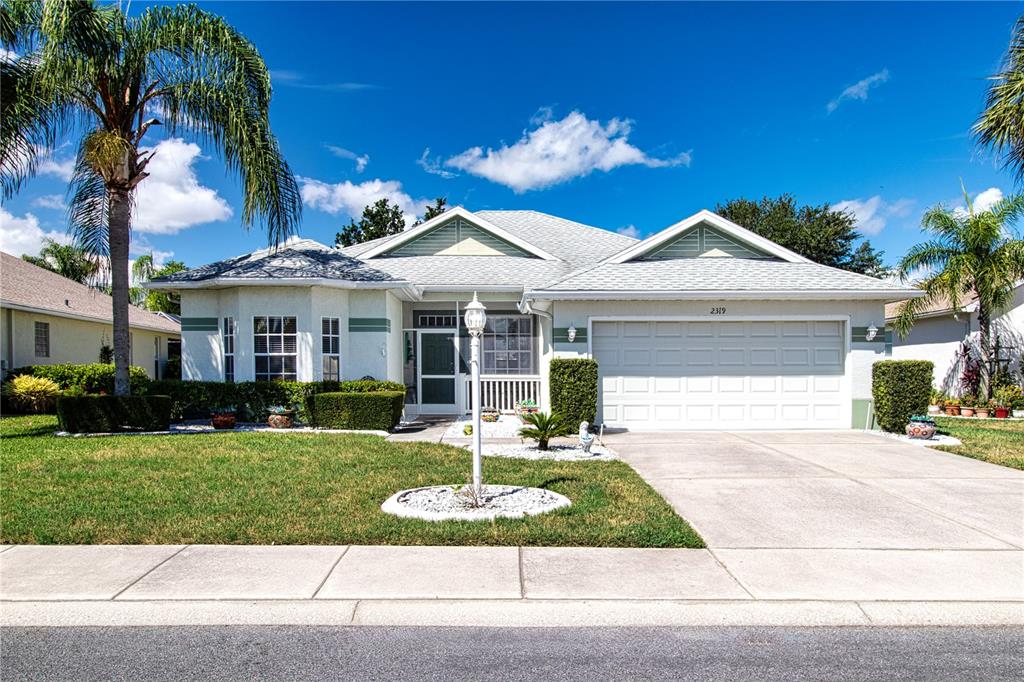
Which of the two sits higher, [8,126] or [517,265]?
[8,126]

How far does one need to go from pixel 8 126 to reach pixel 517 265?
11.5 meters

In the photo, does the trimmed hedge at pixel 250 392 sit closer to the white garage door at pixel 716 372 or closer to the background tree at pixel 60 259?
the white garage door at pixel 716 372

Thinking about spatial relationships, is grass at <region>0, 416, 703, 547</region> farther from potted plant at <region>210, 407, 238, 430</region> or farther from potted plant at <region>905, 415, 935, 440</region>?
potted plant at <region>905, 415, 935, 440</region>

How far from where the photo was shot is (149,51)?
11.5 m

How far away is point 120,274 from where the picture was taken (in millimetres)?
12453

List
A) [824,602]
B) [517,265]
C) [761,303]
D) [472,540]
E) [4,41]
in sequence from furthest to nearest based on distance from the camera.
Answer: [517,265] < [761,303] < [4,41] < [472,540] < [824,602]

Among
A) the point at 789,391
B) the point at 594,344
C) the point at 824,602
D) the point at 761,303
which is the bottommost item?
the point at 824,602

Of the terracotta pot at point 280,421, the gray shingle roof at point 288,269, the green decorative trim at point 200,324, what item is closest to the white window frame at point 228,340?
the green decorative trim at point 200,324

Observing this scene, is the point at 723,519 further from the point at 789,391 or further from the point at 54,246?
the point at 54,246

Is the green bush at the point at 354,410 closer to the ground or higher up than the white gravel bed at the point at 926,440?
higher up

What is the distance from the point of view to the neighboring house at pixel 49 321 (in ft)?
56.7

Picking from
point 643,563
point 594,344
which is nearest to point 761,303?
point 594,344

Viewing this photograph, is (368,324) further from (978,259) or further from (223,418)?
(978,259)

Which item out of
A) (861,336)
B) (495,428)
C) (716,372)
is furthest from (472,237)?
(861,336)
